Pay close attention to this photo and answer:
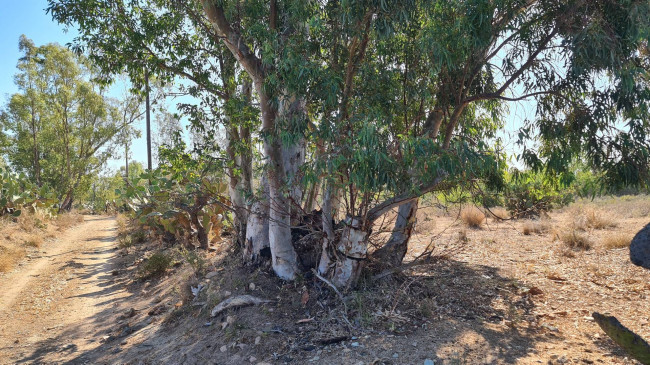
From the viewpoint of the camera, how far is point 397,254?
7.57 metres

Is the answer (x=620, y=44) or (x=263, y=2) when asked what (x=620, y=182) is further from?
(x=263, y=2)

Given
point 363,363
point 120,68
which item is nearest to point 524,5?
point 363,363

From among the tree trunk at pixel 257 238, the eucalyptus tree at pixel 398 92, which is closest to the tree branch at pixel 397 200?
the eucalyptus tree at pixel 398 92

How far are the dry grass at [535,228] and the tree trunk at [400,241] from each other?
6.10 metres

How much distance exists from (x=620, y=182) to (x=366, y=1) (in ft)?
14.9

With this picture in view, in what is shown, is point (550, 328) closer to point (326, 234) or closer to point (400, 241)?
point (400, 241)

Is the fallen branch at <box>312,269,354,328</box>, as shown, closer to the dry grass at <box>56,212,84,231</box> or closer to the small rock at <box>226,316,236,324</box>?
the small rock at <box>226,316,236,324</box>

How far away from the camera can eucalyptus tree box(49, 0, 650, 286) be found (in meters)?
5.20

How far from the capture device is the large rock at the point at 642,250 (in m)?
3.13

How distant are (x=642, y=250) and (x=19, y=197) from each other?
19.9 metres

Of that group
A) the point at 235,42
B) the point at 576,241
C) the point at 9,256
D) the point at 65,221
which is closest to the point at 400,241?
the point at 235,42

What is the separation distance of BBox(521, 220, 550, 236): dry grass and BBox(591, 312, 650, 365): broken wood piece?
9.68m

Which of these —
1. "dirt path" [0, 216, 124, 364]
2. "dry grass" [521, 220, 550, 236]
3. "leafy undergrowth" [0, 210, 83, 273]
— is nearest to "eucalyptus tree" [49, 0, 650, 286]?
"dirt path" [0, 216, 124, 364]

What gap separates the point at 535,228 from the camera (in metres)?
12.7
